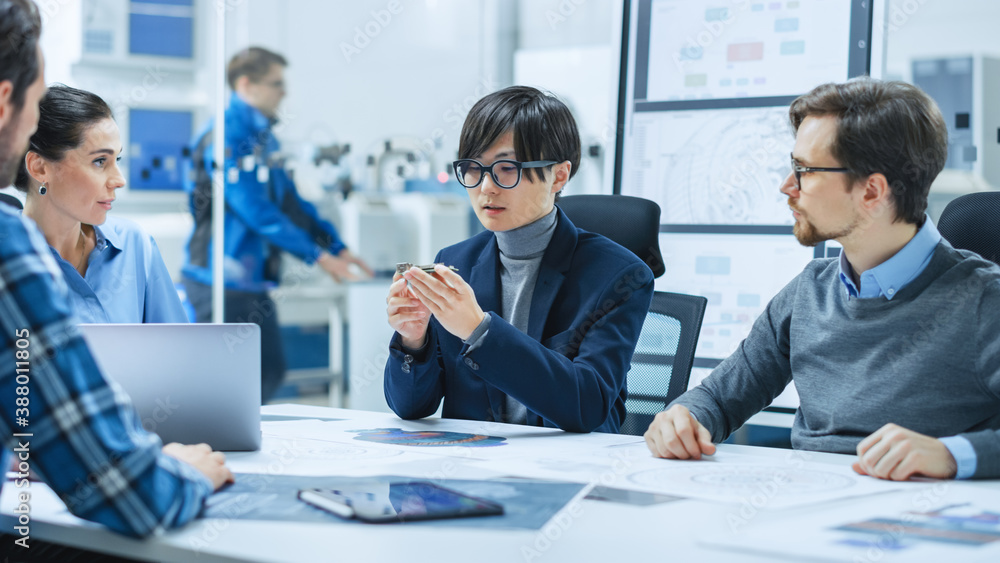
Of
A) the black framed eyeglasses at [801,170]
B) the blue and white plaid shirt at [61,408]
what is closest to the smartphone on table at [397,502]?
the blue and white plaid shirt at [61,408]

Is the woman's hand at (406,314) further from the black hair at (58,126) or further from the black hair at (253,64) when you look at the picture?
the black hair at (253,64)

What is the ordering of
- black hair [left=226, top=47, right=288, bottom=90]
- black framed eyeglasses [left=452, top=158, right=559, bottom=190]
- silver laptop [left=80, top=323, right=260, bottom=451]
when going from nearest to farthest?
silver laptop [left=80, top=323, right=260, bottom=451], black framed eyeglasses [left=452, top=158, right=559, bottom=190], black hair [left=226, top=47, right=288, bottom=90]

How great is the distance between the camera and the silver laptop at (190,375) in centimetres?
147

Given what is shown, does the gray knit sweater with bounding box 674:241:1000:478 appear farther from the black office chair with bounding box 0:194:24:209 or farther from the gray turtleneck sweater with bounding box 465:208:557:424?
the black office chair with bounding box 0:194:24:209

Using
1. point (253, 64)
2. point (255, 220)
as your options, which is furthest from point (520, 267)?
point (253, 64)

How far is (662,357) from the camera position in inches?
87.0

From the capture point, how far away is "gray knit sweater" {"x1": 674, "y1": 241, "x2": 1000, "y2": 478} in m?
1.51

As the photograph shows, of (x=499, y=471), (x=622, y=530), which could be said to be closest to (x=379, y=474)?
(x=499, y=471)

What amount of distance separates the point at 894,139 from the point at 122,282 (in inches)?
66.8

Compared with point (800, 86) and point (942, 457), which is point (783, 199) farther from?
point (942, 457)

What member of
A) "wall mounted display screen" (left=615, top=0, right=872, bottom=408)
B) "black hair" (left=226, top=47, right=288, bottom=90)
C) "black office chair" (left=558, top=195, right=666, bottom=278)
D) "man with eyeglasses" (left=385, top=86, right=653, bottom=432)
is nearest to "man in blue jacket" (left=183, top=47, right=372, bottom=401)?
"black hair" (left=226, top=47, right=288, bottom=90)

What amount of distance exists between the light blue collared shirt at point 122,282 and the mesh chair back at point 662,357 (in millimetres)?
1142

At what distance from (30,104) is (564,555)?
81 centimetres

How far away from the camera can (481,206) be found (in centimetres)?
196
